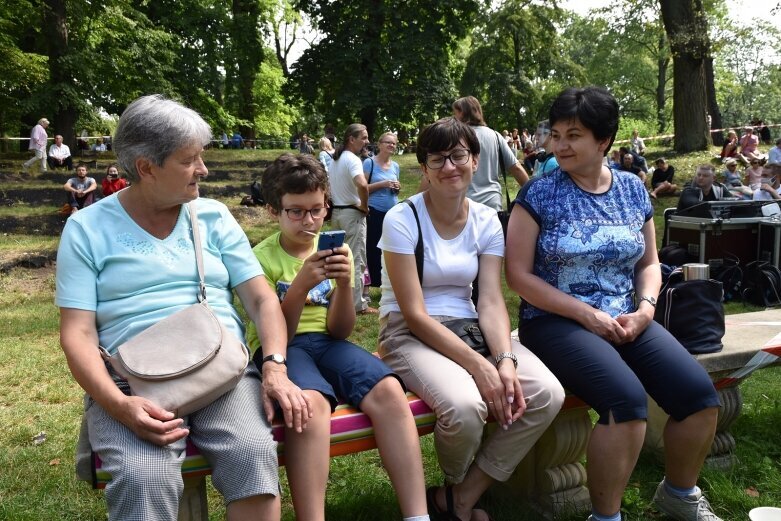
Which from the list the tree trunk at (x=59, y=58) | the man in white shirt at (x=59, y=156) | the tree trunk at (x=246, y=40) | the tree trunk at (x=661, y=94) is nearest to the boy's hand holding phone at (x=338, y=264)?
the man in white shirt at (x=59, y=156)

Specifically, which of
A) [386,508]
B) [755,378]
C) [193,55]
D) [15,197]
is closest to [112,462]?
[386,508]

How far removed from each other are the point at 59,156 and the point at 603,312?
62.2 feet

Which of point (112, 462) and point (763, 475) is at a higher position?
point (112, 462)

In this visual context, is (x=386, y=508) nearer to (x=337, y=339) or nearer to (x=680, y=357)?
(x=337, y=339)

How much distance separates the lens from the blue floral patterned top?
292cm

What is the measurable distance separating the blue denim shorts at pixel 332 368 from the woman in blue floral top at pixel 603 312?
719 millimetres

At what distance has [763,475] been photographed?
130 inches

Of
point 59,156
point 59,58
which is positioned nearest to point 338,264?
point 59,156

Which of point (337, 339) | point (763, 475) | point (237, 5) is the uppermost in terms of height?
point (237, 5)

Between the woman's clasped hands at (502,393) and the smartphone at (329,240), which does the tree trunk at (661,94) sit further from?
the smartphone at (329,240)

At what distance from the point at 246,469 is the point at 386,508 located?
1047 mm

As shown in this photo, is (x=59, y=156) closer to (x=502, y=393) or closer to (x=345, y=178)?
(x=345, y=178)

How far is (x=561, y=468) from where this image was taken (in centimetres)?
303

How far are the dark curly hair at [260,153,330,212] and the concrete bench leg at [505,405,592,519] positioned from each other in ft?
4.41
